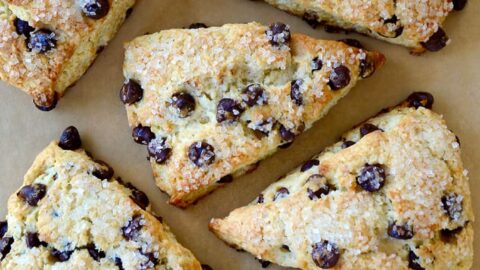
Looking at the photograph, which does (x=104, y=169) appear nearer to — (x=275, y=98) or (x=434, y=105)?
(x=275, y=98)

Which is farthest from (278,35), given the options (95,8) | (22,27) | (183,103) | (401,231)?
(22,27)

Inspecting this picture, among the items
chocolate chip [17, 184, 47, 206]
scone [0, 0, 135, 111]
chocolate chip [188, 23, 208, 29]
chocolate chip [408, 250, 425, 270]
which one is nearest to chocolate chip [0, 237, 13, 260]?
chocolate chip [17, 184, 47, 206]

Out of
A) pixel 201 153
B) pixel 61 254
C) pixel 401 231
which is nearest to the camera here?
pixel 401 231

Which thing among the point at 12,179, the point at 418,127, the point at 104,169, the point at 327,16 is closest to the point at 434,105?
the point at 418,127

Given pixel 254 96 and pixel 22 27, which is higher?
pixel 22 27

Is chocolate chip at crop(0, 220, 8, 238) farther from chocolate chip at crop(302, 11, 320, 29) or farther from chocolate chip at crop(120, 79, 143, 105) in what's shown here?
chocolate chip at crop(302, 11, 320, 29)

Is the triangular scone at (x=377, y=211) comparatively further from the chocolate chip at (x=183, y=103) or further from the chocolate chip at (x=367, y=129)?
the chocolate chip at (x=183, y=103)

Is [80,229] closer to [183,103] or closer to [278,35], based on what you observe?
[183,103]
